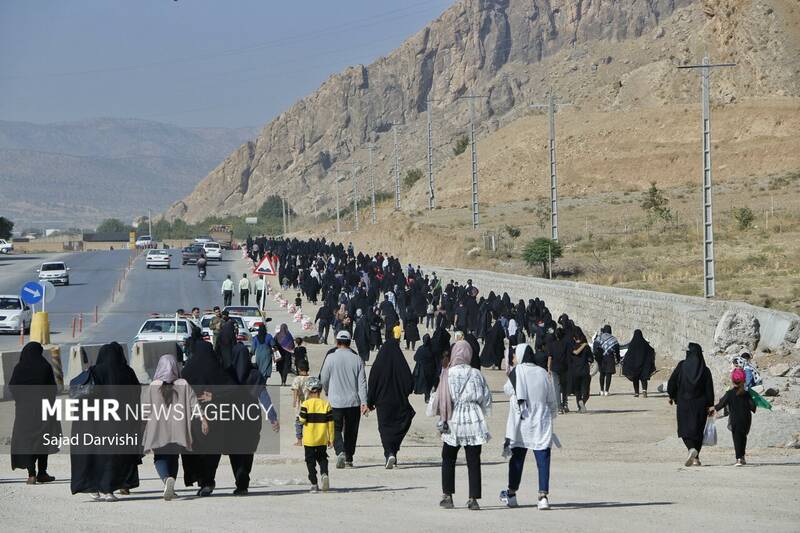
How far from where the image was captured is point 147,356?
26859 millimetres

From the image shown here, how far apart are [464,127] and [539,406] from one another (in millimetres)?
172445

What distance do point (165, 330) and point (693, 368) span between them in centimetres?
1867

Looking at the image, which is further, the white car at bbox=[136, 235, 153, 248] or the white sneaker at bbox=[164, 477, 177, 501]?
the white car at bbox=[136, 235, 153, 248]

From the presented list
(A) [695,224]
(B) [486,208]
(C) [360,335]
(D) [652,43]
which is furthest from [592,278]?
(D) [652,43]

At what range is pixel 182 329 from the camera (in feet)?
104

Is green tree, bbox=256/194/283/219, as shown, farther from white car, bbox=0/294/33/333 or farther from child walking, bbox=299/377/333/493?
child walking, bbox=299/377/333/493

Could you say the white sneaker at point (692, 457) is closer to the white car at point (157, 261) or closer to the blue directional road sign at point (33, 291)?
the blue directional road sign at point (33, 291)

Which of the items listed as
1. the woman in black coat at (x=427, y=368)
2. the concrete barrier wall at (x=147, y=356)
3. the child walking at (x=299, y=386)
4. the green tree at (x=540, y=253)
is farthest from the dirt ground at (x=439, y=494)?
the green tree at (x=540, y=253)

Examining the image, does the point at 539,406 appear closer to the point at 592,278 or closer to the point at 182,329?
the point at 182,329

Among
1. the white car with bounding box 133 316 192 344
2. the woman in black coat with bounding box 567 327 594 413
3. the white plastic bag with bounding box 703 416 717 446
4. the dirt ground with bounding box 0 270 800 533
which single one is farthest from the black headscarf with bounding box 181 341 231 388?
the white car with bounding box 133 316 192 344

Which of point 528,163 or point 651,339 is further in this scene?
point 528,163

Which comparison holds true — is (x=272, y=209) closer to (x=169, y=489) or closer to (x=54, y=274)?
(x=54, y=274)

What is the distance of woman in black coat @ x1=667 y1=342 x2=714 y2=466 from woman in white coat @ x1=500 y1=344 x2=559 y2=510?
3342mm

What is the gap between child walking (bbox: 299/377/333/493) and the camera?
1315cm
